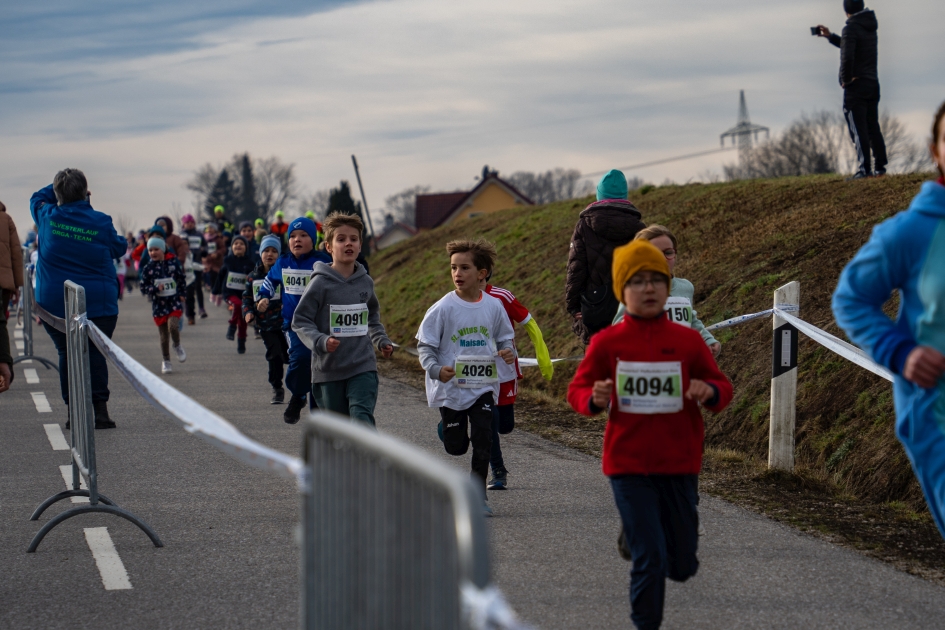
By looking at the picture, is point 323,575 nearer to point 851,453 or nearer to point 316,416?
point 316,416

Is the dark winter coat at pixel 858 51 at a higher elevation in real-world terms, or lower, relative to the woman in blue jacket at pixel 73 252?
higher

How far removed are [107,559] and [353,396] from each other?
1956 mm

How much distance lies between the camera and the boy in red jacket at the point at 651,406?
4051mm

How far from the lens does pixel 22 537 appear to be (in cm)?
622

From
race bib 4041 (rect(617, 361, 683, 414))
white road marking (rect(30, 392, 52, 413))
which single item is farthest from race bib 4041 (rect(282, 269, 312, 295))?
race bib 4041 (rect(617, 361, 683, 414))

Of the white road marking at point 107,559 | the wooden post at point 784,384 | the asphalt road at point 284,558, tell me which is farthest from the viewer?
the wooden post at point 784,384

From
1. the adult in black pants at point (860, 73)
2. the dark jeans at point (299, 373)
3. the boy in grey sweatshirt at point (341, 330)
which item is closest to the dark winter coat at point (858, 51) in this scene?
the adult in black pants at point (860, 73)

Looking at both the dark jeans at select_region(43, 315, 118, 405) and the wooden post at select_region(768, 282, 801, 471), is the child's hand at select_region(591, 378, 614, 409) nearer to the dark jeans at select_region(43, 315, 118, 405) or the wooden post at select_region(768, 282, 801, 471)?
the wooden post at select_region(768, 282, 801, 471)

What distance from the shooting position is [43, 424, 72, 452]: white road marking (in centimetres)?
920

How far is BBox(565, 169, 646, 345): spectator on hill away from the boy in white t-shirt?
40.7 inches

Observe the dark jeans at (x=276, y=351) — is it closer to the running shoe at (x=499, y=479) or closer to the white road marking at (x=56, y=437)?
the white road marking at (x=56, y=437)

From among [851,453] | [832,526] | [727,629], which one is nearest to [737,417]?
[851,453]

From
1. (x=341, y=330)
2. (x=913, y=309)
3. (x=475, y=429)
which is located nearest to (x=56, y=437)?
(x=341, y=330)

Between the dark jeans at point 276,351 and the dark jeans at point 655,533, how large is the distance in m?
8.15
